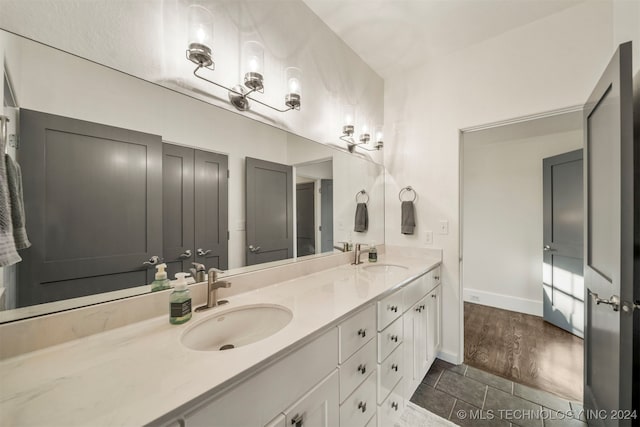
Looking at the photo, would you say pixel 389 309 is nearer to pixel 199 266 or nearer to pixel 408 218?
pixel 199 266

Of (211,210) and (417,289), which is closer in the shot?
(211,210)

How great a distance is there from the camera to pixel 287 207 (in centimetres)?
165

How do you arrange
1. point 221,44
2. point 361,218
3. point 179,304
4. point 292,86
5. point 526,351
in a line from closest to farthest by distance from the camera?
point 179,304 < point 221,44 < point 292,86 < point 526,351 < point 361,218

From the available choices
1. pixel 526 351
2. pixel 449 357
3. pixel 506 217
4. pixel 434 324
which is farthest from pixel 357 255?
pixel 506 217

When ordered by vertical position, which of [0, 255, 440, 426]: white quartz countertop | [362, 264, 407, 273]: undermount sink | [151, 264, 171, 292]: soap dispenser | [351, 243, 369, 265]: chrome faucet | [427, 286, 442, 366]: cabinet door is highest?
[151, 264, 171, 292]: soap dispenser

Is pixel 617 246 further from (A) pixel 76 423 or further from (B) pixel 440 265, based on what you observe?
(A) pixel 76 423

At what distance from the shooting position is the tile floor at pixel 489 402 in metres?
1.47

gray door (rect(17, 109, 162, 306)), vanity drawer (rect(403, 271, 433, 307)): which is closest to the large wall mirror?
gray door (rect(17, 109, 162, 306))

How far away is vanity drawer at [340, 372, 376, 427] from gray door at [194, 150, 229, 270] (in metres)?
0.85

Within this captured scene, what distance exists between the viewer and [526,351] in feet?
7.13

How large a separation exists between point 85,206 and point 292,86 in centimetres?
117

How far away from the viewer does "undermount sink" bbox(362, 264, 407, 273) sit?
179 cm

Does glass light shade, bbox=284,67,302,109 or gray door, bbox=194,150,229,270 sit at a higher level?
glass light shade, bbox=284,67,302,109

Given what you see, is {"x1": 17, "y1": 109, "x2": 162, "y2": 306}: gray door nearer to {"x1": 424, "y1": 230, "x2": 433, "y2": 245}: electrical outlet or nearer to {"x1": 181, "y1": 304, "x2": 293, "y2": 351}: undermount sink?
{"x1": 181, "y1": 304, "x2": 293, "y2": 351}: undermount sink
